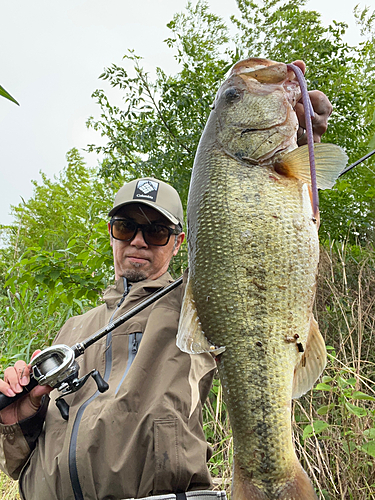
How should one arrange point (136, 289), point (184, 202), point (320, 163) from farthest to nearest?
point (184, 202), point (136, 289), point (320, 163)

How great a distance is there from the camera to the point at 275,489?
1177mm

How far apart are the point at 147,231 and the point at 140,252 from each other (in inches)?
5.6

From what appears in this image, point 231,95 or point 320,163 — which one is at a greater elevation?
point 231,95

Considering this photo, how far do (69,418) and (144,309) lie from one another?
0.63 meters

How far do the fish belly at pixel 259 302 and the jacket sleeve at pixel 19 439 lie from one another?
3.98 feet

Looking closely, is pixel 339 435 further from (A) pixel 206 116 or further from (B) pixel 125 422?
(A) pixel 206 116

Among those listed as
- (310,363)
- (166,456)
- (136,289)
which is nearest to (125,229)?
(136,289)

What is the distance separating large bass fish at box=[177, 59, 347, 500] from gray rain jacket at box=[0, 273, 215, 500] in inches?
20.5

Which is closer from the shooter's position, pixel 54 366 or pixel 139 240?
pixel 54 366

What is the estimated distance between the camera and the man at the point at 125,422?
1.68m

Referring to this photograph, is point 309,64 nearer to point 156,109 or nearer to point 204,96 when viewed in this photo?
point 204,96

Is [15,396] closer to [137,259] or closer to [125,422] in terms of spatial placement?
[125,422]

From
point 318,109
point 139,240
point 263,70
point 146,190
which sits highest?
point 263,70

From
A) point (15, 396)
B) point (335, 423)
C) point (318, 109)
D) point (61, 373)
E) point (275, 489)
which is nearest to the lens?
point (275, 489)
